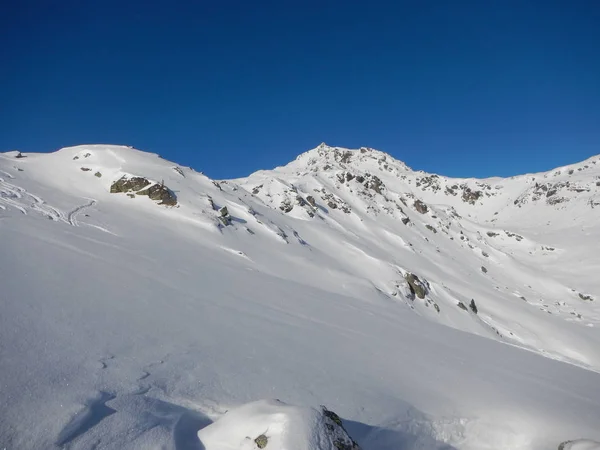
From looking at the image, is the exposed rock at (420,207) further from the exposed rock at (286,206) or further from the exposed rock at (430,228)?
the exposed rock at (286,206)

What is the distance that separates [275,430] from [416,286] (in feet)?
107

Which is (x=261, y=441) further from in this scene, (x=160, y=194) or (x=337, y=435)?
(x=160, y=194)

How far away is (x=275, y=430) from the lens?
475 centimetres

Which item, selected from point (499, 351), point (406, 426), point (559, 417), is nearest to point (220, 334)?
point (406, 426)

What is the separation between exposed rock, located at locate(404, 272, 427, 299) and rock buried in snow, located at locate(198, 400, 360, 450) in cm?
3062

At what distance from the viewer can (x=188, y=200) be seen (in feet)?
107

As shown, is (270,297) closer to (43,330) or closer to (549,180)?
(43,330)

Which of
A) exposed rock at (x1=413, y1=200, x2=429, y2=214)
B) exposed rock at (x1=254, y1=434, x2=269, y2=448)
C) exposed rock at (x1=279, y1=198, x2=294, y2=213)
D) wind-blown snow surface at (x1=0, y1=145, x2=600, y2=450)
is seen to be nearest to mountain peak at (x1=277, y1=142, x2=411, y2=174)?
exposed rock at (x1=413, y1=200, x2=429, y2=214)

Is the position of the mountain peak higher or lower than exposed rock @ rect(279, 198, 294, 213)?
higher

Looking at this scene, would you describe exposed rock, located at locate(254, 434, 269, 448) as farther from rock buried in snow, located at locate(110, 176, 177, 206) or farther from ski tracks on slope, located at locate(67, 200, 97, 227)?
rock buried in snow, located at locate(110, 176, 177, 206)

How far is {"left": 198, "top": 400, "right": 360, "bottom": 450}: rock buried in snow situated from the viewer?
4633mm

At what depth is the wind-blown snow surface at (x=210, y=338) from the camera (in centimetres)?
580

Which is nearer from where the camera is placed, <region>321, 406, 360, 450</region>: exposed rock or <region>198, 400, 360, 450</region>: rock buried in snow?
<region>198, 400, 360, 450</region>: rock buried in snow

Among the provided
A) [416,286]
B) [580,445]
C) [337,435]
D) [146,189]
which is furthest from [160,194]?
[580,445]
